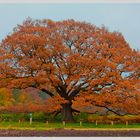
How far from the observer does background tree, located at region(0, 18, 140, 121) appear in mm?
57688

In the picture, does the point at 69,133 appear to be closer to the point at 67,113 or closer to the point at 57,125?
the point at 57,125

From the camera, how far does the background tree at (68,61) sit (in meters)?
57.7

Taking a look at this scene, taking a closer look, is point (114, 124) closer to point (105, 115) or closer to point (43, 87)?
point (105, 115)

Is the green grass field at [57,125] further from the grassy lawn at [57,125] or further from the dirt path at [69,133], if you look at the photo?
the dirt path at [69,133]

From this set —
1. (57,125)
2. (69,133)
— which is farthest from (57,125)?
(69,133)

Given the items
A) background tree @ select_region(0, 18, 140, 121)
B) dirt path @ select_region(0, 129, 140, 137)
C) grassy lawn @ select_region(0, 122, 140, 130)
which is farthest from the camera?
background tree @ select_region(0, 18, 140, 121)

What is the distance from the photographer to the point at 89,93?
58156mm

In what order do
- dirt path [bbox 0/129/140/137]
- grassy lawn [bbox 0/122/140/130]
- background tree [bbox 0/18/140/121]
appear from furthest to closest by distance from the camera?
background tree [bbox 0/18/140/121] < grassy lawn [bbox 0/122/140/130] < dirt path [bbox 0/129/140/137]

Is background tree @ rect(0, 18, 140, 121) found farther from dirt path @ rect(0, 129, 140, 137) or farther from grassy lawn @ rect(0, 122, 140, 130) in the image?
dirt path @ rect(0, 129, 140, 137)

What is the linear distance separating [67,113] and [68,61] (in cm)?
542

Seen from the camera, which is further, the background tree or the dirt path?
the background tree

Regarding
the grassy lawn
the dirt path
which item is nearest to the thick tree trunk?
the grassy lawn

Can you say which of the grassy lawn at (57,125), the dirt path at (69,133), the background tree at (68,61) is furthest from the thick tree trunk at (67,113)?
the dirt path at (69,133)

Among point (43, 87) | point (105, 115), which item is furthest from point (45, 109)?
point (105, 115)
